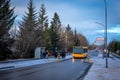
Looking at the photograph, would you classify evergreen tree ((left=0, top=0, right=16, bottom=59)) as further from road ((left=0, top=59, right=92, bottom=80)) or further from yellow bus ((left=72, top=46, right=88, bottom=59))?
road ((left=0, top=59, right=92, bottom=80))

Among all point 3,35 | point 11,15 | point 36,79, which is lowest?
point 36,79

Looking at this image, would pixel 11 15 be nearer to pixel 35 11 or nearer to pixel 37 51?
pixel 37 51

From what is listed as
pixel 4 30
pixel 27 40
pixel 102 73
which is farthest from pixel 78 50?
pixel 102 73

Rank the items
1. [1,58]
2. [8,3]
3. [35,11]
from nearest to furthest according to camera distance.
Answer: [1,58], [8,3], [35,11]

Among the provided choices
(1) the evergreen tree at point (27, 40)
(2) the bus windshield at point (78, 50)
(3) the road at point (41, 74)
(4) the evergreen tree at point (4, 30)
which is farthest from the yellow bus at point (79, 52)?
(3) the road at point (41, 74)

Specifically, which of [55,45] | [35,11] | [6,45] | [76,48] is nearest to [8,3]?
[6,45]

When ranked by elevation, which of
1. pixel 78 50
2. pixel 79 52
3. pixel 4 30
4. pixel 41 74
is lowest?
pixel 41 74

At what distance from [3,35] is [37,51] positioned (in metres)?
14.0

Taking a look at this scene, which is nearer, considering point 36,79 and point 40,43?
point 36,79

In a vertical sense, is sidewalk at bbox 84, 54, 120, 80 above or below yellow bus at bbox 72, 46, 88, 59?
below

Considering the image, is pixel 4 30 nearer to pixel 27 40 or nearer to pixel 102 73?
pixel 27 40

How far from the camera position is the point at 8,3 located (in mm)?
54062

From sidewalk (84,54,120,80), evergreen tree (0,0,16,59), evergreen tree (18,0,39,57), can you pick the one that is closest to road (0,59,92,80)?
sidewalk (84,54,120,80)

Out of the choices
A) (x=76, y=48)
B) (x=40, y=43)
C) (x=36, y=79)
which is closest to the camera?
(x=36, y=79)
